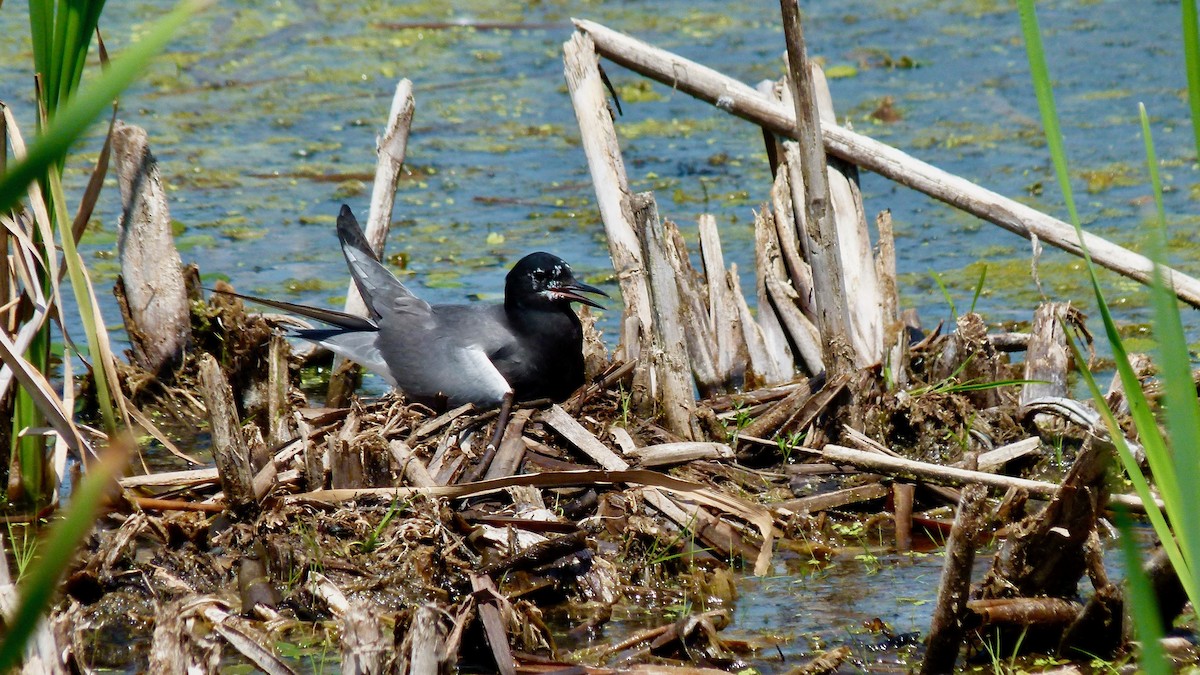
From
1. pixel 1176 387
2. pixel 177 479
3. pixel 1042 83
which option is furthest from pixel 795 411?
pixel 1176 387

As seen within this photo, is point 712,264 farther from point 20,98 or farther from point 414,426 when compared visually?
point 20,98

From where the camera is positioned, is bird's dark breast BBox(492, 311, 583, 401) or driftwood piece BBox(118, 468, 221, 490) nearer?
driftwood piece BBox(118, 468, 221, 490)

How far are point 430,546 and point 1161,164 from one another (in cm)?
688

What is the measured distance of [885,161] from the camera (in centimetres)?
563

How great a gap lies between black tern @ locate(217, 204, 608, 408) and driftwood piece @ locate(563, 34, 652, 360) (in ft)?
0.56

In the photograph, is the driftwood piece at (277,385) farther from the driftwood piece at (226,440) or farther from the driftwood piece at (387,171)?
the driftwood piece at (226,440)

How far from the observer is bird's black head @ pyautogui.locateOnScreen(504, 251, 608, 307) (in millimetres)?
5496

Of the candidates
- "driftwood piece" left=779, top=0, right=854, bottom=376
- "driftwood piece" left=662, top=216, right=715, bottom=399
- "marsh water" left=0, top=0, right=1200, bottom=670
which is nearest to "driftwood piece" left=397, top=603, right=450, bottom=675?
"driftwood piece" left=779, top=0, right=854, bottom=376

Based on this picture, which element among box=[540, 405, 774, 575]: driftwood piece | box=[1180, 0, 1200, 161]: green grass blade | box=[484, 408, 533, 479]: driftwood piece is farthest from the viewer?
box=[484, 408, 533, 479]: driftwood piece

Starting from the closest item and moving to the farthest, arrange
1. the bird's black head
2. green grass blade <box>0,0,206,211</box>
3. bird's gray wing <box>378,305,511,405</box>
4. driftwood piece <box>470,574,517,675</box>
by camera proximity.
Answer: green grass blade <box>0,0,206,211</box> < driftwood piece <box>470,574,517,675</box> < bird's gray wing <box>378,305,511,405</box> < the bird's black head

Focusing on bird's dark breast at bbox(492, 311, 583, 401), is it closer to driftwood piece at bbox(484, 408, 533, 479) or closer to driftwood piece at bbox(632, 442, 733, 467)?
driftwood piece at bbox(484, 408, 533, 479)

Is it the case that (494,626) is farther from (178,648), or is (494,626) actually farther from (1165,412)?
(1165,412)

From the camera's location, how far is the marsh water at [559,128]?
7.95m

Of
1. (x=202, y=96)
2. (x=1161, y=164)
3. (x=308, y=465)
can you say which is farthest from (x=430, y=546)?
(x=202, y=96)
